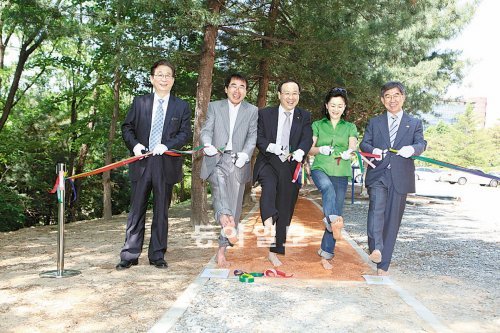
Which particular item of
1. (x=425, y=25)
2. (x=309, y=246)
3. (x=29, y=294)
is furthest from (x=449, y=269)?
(x=425, y=25)

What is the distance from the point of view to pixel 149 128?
17.9 ft

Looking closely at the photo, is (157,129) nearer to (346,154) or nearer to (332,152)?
(332,152)

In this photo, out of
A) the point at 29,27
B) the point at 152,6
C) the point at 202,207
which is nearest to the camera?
the point at 152,6

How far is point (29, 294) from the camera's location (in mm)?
4199

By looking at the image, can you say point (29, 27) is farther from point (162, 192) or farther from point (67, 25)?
point (162, 192)

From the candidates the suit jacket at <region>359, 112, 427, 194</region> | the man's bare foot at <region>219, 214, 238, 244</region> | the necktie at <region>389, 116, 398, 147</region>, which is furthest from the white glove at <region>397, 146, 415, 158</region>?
the man's bare foot at <region>219, 214, 238, 244</region>

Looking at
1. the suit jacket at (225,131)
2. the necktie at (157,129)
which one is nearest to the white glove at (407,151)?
the suit jacket at (225,131)

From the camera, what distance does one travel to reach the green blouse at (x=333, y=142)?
5.48m

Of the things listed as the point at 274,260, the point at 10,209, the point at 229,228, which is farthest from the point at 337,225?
the point at 10,209

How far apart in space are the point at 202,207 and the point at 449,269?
5247mm

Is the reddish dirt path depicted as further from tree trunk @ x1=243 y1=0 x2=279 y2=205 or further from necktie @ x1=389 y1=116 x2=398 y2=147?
tree trunk @ x1=243 y1=0 x2=279 y2=205

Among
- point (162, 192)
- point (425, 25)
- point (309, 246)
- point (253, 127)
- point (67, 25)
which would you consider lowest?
point (309, 246)

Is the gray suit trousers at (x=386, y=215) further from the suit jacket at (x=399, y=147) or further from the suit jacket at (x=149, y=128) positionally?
the suit jacket at (x=149, y=128)

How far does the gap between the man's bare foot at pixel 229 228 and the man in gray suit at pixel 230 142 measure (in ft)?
0.71
